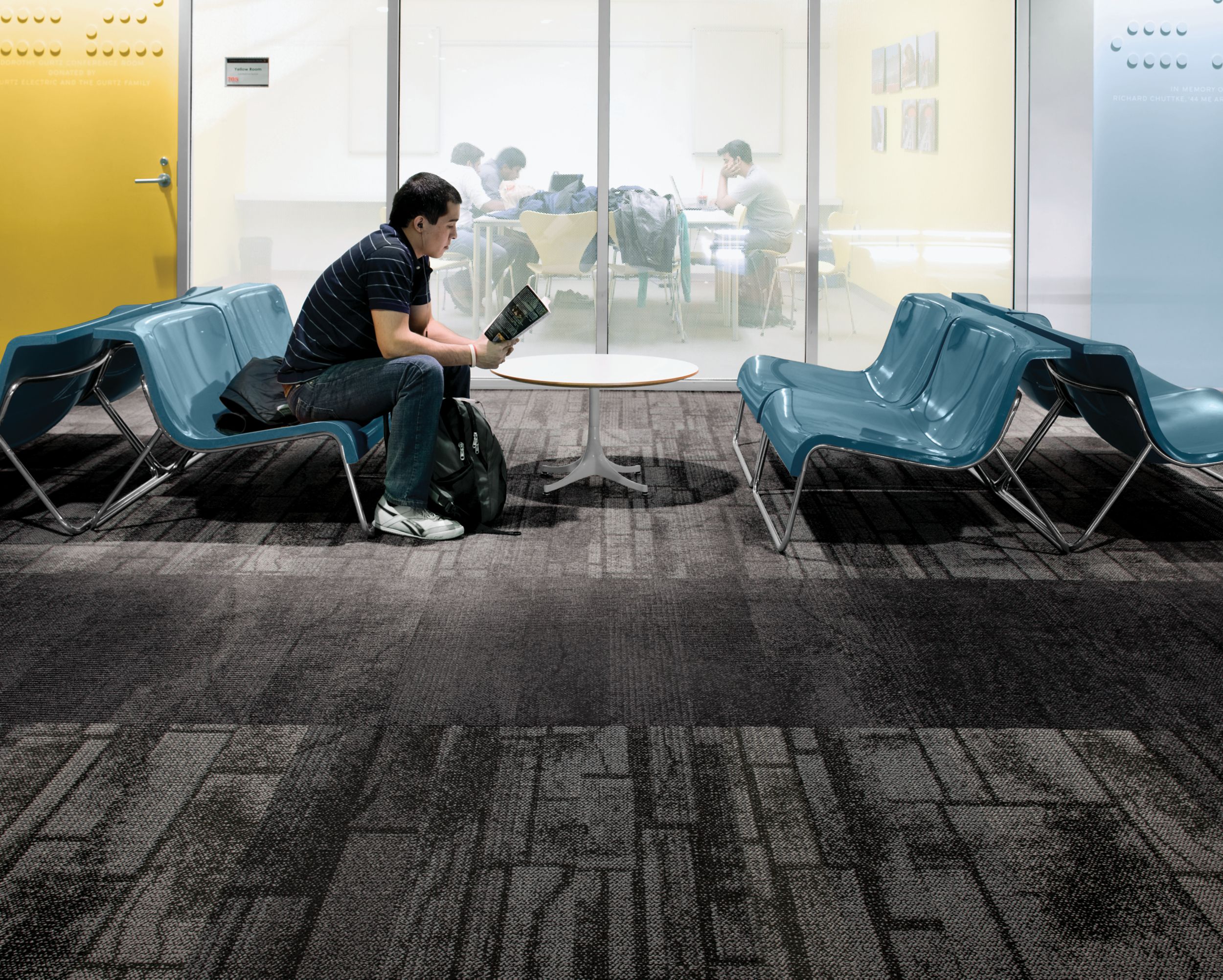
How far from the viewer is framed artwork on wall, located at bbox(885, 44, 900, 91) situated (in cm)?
709

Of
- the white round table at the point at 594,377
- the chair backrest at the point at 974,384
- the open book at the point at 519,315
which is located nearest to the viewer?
the chair backrest at the point at 974,384

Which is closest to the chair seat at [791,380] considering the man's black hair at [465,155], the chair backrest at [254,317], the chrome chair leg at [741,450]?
the chrome chair leg at [741,450]

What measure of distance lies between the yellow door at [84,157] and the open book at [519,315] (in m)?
4.01

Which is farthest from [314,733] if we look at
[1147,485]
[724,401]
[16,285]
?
[16,285]

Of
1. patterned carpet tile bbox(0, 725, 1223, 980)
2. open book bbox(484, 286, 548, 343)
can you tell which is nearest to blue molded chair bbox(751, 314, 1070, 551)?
open book bbox(484, 286, 548, 343)

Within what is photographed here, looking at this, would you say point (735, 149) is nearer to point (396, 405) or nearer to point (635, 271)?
point (635, 271)

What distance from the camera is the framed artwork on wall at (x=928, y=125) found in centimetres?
706

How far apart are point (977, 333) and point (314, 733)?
280 centimetres

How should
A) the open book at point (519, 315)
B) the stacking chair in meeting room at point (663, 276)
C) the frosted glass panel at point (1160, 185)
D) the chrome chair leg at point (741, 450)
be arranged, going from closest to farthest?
the open book at point (519, 315) → the chrome chair leg at point (741, 450) → the frosted glass panel at point (1160, 185) → the stacking chair in meeting room at point (663, 276)

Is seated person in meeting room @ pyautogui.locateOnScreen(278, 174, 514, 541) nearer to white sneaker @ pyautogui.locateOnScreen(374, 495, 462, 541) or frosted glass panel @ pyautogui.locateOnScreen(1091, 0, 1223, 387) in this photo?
white sneaker @ pyautogui.locateOnScreen(374, 495, 462, 541)

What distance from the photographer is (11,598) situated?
3465 mm

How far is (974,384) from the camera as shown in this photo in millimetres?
4156

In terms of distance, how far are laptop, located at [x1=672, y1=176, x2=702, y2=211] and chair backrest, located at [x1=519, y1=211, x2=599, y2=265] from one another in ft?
1.66

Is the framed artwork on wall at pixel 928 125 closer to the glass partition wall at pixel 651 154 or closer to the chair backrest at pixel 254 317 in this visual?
the glass partition wall at pixel 651 154
